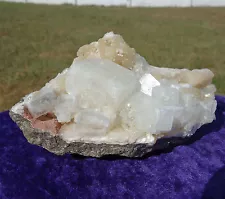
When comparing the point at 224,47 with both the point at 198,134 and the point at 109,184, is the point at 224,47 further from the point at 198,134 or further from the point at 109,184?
the point at 109,184

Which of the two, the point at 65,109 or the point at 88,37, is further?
the point at 88,37

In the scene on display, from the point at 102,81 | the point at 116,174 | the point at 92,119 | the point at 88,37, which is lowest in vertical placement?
the point at 88,37

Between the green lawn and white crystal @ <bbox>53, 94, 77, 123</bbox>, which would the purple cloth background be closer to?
white crystal @ <bbox>53, 94, 77, 123</bbox>

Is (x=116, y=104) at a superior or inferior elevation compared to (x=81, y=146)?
superior

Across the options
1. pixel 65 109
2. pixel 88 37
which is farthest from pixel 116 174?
pixel 88 37

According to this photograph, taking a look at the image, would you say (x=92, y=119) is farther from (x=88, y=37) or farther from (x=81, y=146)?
(x=88, y=37)

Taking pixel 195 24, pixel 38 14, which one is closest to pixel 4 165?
pixel 195 24
